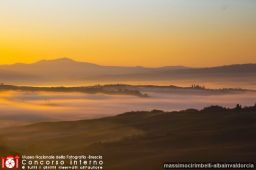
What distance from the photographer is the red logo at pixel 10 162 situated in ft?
53.3

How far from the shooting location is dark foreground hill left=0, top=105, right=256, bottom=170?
61.4 ft

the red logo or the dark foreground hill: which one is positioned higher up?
the dark foreground hill

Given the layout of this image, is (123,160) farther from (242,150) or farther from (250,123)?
(250,123)

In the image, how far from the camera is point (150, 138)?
23000 mm

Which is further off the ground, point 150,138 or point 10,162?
point 150,138

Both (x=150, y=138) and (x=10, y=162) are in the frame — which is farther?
(x=150, y=138)

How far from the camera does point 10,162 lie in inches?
644

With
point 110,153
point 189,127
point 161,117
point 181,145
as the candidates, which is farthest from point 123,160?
point 161,117

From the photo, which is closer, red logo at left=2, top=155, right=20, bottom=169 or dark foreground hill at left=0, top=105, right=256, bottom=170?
red logo at left=2, top=155, right=20, bottom=169

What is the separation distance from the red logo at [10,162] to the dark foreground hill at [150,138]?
49.7 inches

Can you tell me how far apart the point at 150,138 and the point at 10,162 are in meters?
7.90

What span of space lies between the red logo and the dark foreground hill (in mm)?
1261

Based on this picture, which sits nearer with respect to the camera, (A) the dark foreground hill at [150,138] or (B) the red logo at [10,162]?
(B) the red logo at [10,162]

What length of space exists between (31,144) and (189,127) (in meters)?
7.06
